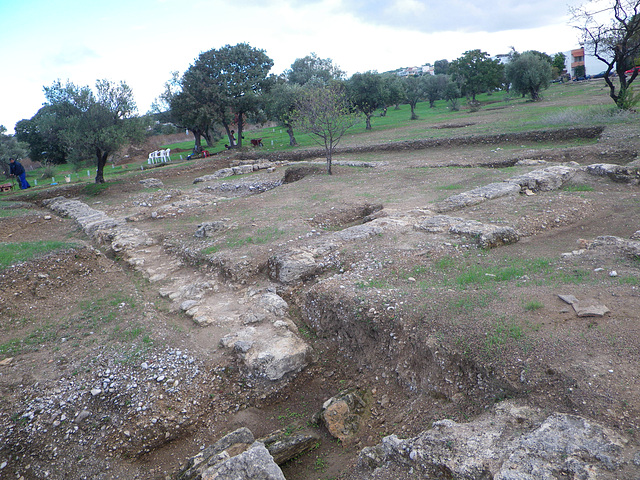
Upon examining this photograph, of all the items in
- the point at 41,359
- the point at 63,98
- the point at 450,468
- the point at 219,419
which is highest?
the point at 63,98

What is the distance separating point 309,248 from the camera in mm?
8609

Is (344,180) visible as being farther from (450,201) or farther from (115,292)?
(115,292)

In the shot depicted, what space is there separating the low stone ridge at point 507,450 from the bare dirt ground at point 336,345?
10.3 inches

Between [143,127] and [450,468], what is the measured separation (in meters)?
20.6

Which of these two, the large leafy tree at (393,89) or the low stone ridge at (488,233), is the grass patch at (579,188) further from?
the large leafy tree at (393,89)

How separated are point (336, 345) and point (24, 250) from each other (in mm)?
8586

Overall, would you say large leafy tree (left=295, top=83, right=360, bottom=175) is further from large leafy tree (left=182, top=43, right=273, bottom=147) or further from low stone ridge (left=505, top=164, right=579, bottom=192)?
large leafy tree (left=182, top=43, right=273, bottom=147)

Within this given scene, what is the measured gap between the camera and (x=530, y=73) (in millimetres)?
37438

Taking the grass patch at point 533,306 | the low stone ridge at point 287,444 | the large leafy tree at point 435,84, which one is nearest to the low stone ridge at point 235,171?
the low stone ridge at point 287,444

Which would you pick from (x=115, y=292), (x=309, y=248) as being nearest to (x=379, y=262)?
(x=309, y=248)

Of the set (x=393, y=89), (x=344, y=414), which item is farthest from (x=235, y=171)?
(x=344, y=414)

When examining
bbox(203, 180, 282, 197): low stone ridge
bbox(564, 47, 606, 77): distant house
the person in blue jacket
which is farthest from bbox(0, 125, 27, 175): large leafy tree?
bbox(564, 47, 606, 77): distant house

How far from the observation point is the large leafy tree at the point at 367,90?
3366 centimetres

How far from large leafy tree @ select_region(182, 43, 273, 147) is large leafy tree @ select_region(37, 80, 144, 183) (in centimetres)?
1006
